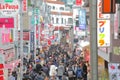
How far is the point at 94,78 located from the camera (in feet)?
26.9

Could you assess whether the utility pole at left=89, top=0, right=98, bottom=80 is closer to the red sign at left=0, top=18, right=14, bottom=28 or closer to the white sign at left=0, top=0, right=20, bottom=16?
the red sign at left=0, top=18, right=14, bottom=28

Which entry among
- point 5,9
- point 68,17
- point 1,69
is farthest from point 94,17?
point 68,17

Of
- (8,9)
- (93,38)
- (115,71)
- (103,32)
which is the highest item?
(8,9)

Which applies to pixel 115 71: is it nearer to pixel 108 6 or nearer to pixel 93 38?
pixel 108 6

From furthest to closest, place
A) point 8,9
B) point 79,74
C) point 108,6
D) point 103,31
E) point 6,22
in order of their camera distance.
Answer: point 79,74
point 103,31
point 8,9
point 6,22
point 108,6

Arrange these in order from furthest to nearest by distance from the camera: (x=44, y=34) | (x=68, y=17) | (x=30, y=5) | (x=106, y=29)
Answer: (x=68, y=17) < (x=44, y=34) < (x=30, y=5) < (x=106, y=29)

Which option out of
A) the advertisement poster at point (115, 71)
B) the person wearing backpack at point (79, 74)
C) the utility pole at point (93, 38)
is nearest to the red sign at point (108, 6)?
the utility pole at point (93, 38)

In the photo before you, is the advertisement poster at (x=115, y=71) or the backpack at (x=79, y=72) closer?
the advertisement poster at (x=115, y=71)

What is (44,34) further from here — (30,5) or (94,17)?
(94,17)

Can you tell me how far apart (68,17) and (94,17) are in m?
91.9

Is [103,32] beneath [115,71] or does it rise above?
above

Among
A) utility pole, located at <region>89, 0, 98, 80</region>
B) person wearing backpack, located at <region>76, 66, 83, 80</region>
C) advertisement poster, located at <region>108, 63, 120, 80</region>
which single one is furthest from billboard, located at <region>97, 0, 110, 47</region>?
utility pole, located at <region>89, 0, 98, 80</region>

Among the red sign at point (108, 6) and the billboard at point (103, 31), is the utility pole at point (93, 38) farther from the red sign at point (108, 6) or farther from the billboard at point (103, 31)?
the billboard at point (103, 31)

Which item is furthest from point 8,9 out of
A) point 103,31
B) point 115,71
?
point 115,71
